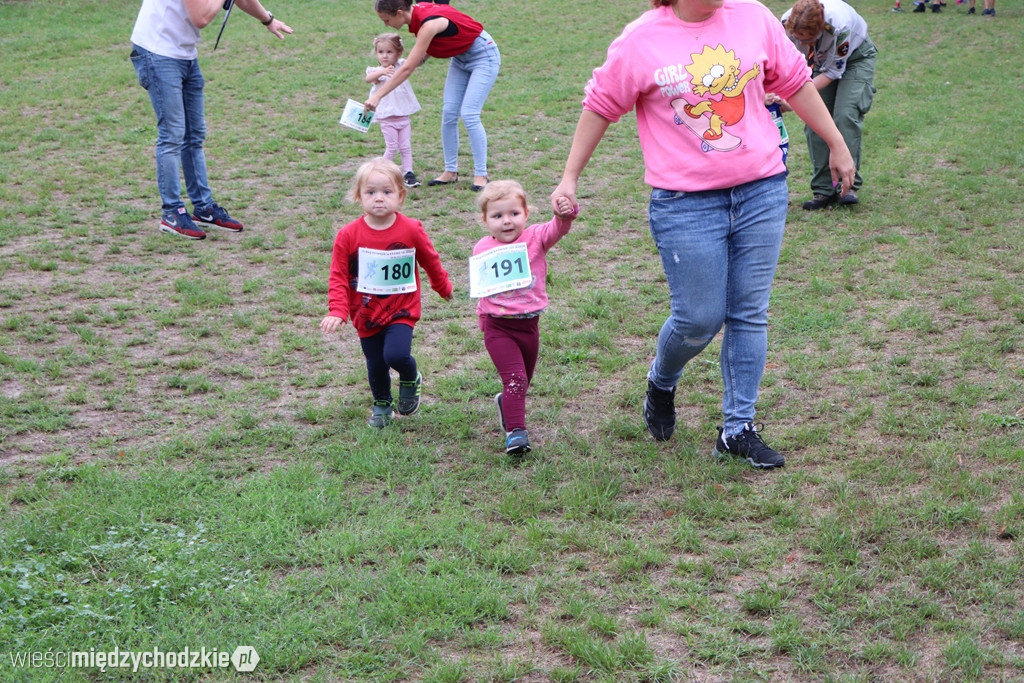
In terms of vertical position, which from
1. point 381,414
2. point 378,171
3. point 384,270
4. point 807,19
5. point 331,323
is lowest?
point 381,414

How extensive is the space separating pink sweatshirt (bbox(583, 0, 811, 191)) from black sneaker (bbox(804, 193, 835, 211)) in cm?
451

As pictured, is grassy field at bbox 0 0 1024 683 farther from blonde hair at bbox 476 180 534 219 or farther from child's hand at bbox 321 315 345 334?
blonde hair at bbox 476 180 534 219

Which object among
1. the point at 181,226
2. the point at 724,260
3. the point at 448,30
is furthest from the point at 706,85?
the point at 181,226

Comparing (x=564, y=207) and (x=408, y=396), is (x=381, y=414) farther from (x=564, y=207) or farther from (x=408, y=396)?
(x=564, y=207)

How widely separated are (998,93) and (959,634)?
36.9 ft

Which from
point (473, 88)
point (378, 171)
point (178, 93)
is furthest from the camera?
point (473, 88)

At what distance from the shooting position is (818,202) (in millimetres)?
8336

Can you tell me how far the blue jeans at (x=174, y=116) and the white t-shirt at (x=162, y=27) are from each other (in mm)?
58

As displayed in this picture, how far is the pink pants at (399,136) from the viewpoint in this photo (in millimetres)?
9266

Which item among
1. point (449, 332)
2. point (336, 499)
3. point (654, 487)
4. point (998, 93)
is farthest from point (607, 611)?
point (998, 93)

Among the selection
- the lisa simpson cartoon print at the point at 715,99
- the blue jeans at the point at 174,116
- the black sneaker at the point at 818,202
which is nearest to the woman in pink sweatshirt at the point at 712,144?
the lisa simpson cartoon print at the point at 715,99

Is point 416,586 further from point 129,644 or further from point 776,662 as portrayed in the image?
point 776,662

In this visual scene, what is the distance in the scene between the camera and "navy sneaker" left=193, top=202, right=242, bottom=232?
26.5 ft

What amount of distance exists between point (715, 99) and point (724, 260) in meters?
0.66
